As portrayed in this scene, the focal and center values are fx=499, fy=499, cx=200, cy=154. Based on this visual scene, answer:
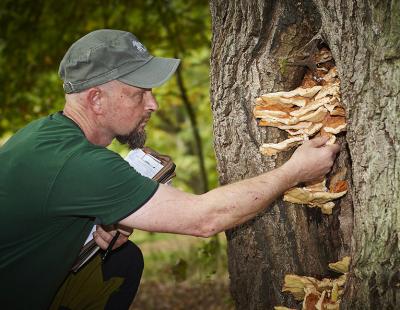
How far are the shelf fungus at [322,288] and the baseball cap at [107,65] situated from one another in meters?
1.47

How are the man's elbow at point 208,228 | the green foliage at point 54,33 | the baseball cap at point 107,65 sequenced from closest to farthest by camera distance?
1. the man's elbow at point 208,228
2. the baseball cap at point 107,65
3. the green foliage at point 54,33

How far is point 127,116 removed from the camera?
10.4 feet

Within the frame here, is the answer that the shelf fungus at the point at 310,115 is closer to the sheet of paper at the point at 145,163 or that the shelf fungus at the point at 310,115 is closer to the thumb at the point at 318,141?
the thumb at the point at 318,141

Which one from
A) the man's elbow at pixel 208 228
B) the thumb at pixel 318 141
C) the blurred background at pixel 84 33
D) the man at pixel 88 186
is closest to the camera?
the man at pixel 88 186

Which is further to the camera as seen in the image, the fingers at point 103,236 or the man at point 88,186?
the fingers at point 103,236

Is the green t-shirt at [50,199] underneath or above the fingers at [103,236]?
above

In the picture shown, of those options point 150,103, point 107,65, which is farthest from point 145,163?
point 107,65

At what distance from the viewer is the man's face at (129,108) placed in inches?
124

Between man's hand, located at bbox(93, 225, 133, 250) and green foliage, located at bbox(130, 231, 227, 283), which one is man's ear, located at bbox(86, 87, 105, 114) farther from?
green foliage, located at bbox(130, 231, 227, 283)

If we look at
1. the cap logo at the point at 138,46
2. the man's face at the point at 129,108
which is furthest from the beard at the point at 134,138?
the cap logo at the point at 138,46

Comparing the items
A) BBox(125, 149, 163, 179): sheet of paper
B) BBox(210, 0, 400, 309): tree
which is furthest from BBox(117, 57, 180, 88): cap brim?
BBox(125, 149, 163, 179): sheet of paper

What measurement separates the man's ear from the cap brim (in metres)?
0.15

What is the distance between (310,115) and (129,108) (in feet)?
3.73

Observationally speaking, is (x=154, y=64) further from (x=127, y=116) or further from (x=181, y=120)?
(x=181, y=120)
